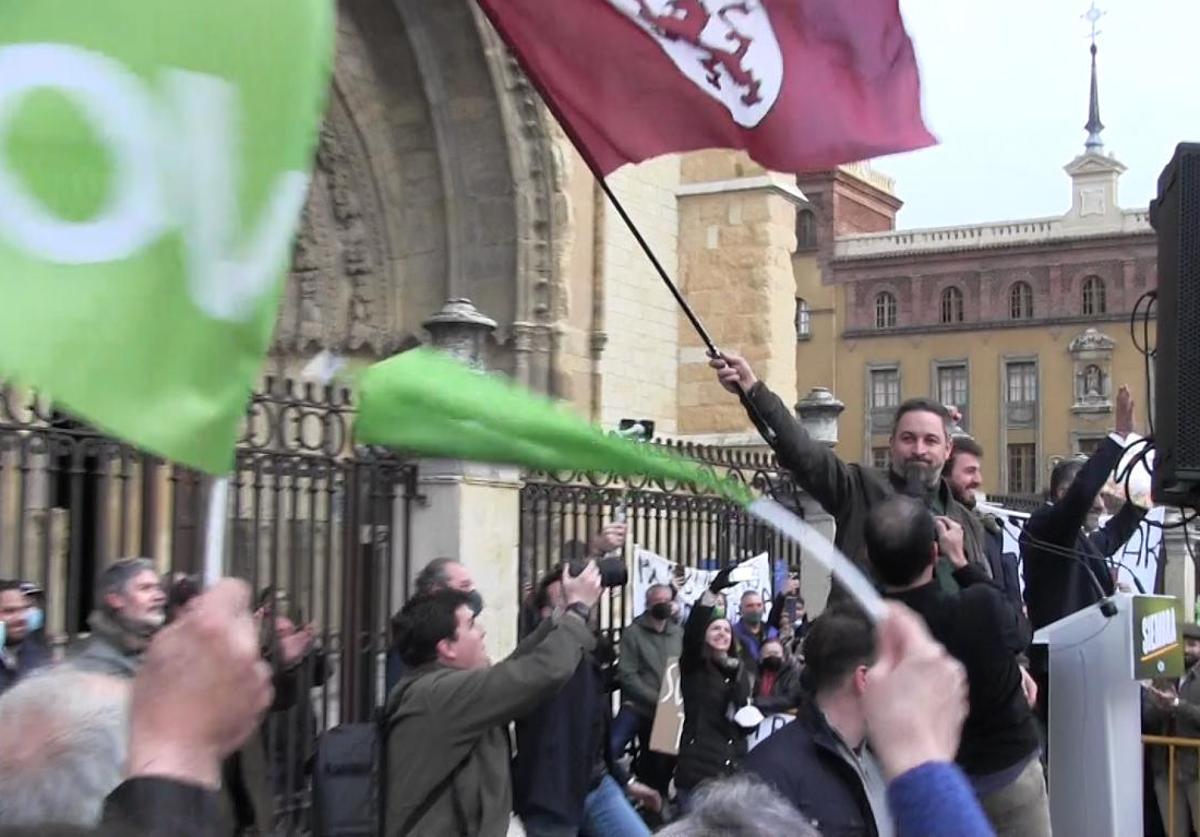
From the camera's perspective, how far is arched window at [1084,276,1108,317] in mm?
56469

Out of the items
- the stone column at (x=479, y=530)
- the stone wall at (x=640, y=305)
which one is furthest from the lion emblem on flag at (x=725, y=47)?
the stone wall at (x=640, y=305)

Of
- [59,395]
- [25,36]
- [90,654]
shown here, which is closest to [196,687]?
[59,395]

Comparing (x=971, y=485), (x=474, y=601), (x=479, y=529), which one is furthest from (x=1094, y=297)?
(x=474, y=601)

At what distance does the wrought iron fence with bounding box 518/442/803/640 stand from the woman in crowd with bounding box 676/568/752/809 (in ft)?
4.19

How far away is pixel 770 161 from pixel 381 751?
2.27 m

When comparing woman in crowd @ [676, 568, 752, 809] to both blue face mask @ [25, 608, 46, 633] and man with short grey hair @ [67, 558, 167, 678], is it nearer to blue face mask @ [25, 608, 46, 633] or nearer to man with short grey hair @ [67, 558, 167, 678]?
blue face mask @ [25, 608, 46, 633]

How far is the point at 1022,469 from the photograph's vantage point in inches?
2303

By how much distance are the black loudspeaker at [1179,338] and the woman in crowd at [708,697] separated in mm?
2761

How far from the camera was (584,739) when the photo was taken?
623 cm

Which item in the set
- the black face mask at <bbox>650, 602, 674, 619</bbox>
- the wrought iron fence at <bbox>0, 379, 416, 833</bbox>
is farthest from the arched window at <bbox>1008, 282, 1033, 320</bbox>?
the wrought iron fence at <bbox>0, 379, 416, 833</bbox>

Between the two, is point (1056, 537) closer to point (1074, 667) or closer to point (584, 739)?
point (1074, 667)

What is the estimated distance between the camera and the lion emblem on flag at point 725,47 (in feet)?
17.4

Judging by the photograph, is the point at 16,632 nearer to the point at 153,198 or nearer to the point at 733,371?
the point at 733,371

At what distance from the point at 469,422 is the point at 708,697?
17.5 feet
